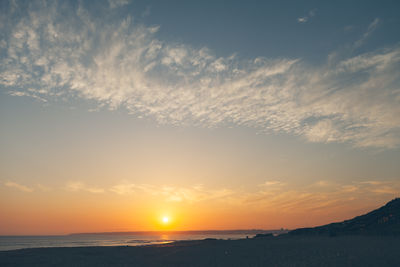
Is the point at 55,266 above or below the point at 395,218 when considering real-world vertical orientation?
below

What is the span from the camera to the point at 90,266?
2870 centimetres

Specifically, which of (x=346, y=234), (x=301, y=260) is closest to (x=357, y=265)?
(x=301, y=260)

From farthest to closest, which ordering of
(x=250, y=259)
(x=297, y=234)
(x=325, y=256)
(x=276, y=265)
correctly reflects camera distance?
(x=297, y=234) → (x=250, y=259) → (x=325, y=256) → (x=276, y=265)

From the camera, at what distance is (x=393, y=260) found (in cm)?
2084

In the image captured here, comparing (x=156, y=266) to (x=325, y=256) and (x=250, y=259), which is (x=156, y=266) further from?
(x=325, y=256)

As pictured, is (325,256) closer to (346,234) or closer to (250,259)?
(250,259)

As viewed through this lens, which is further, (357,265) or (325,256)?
(325,256)

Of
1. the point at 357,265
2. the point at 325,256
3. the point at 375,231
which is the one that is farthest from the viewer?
the point at 375,231

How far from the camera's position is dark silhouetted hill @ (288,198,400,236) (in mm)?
40694

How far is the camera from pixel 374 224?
144ft

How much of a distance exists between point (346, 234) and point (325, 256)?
887 inches

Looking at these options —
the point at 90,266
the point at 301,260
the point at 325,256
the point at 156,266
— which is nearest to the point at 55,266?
the point at 90,266

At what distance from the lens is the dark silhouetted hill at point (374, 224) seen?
4069cm

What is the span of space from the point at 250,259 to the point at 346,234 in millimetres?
24053
